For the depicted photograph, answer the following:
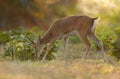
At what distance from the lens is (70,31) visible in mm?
15070

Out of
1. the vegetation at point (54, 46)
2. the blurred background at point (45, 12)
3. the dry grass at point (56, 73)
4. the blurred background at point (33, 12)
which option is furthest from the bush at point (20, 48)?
the blurred background at point (33, 12)

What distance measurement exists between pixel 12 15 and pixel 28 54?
12.3 meters

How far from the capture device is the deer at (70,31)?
49.1 feet

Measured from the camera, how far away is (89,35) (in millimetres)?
15359

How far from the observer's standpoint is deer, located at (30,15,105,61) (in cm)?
1495

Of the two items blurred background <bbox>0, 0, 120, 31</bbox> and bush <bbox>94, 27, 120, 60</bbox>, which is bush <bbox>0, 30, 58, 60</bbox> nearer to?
bush <bbox>94, 27, 120, 60</bbox>

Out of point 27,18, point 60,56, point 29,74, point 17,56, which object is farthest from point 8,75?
point 27,18

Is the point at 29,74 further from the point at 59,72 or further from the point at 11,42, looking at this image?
the point at 11,42

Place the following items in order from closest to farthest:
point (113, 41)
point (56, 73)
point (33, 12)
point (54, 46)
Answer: point (56, 73) < point (113, 41) < point (54, 46) < point (33, 12)

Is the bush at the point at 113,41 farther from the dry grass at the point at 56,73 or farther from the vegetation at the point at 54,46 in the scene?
the dry grass at the point at 56,73

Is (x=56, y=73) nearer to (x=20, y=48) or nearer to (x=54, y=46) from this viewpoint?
(x=20, y=48)

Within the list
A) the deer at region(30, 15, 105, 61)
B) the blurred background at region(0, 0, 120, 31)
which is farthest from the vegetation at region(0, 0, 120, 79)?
the deer at region(30, 15, 105, 61)

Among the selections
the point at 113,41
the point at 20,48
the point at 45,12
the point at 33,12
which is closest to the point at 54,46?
the point at 20,48

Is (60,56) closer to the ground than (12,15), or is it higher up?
closer to the ground
